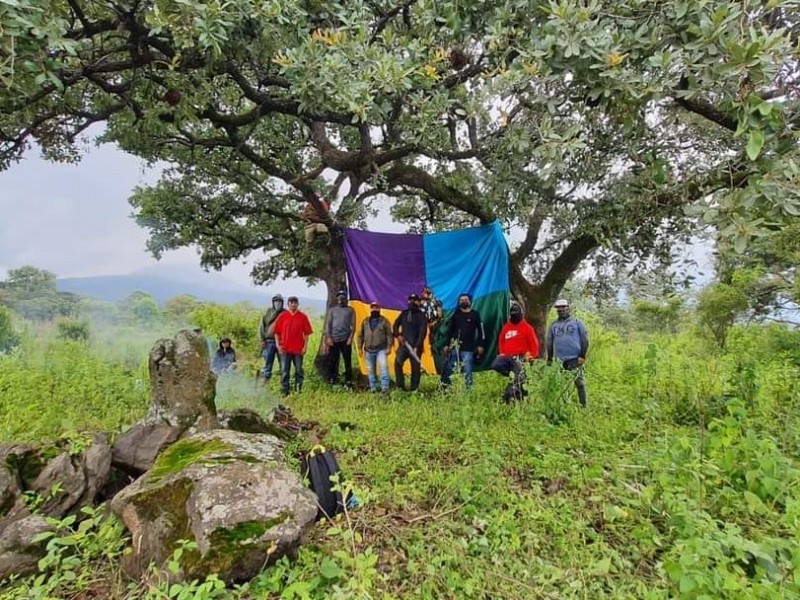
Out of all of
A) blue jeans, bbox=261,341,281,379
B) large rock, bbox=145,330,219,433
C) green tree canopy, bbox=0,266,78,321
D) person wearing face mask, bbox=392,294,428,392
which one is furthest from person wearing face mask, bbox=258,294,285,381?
green tree canopy, bbox=0,266,78,321

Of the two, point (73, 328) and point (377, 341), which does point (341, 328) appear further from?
point (73, 328)

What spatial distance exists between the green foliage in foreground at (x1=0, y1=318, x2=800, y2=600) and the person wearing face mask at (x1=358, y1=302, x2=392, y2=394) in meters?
1.85

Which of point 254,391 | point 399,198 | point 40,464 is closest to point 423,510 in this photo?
point 40,464

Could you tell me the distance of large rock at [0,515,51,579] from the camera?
2.18 m

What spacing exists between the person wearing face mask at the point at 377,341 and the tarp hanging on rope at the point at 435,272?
23 centimetres

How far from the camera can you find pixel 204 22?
246 centimetres

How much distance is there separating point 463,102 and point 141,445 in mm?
3051

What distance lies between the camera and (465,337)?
597 cm

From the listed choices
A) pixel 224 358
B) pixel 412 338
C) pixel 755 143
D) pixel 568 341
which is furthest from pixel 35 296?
pixel 755 143

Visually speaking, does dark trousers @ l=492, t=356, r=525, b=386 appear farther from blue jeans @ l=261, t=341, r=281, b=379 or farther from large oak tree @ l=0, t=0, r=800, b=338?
blue jeans @ l=261, t=341, r=281, b=379

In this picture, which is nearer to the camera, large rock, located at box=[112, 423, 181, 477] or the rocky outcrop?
the rocky outcrop

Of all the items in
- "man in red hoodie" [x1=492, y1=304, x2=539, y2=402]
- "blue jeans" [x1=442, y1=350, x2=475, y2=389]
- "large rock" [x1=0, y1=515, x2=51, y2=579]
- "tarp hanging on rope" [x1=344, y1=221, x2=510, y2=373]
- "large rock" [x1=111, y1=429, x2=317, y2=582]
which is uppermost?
"tarp hanging on rope" [x1=344, y1=221, x2=510, y2=373]

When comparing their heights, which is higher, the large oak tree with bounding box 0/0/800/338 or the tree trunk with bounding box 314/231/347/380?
the large oak tree with bounding box 0/0/800/338

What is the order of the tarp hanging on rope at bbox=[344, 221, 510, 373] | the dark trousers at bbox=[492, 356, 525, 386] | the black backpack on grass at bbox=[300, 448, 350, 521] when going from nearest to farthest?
the black backpack on grass at bbox=[300, 448, 350, 521] < the dark trousers at bbox=[492, 356, 525, 386] < the tarp hanging on rope at bbox=[344, 221, 510, 373]
